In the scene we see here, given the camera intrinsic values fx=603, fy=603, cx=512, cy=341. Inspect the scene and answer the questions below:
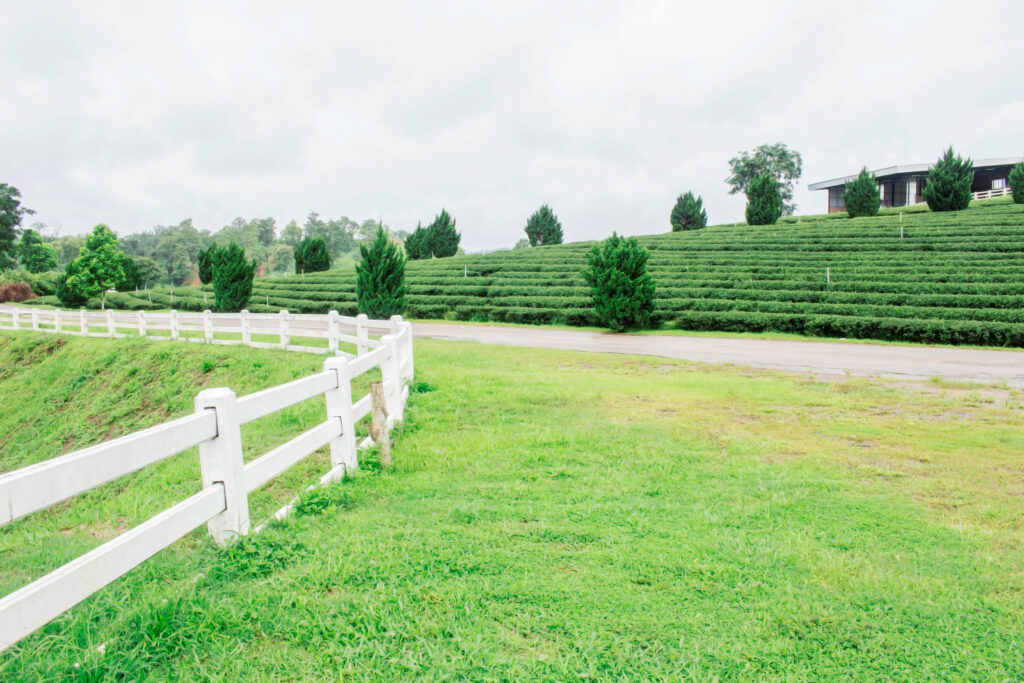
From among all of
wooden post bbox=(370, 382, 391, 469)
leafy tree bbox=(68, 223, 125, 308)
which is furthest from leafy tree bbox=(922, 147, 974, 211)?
leafy tree bbox=(68, 223, 125, 308)

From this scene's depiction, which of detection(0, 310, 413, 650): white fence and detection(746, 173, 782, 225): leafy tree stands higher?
detection(746, 173, 782, 225): leafy tree

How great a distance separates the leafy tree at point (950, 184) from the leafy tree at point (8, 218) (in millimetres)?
80698

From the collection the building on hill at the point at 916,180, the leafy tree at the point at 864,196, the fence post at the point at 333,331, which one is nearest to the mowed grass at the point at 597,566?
the fence post at the point at 333,331

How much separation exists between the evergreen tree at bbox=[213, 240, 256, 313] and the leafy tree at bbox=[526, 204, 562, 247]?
2797cm

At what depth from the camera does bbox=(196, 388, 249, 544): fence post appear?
3.19 m

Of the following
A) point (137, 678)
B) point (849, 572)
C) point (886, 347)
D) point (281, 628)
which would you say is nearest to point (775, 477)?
point (849, 572)

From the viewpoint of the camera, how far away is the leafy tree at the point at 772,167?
218 feet

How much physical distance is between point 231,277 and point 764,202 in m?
37.6

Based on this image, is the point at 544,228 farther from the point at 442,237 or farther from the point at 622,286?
the point at 622,286

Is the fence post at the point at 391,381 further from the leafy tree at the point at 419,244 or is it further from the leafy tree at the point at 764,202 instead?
the leafy tree at the point at 419,244

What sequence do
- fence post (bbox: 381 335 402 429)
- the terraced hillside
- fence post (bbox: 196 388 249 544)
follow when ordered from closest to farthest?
fence post (bbox: 196 388 249 544) → fence post (bbox: 381 335 402 429) → the terraced hillside

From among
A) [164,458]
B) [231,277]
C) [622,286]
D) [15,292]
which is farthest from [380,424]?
[15,292]

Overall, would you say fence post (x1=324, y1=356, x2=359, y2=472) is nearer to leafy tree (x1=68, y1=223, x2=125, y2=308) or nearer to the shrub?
leafy tree (x1=68, y1=223, x2=125, y2=308)

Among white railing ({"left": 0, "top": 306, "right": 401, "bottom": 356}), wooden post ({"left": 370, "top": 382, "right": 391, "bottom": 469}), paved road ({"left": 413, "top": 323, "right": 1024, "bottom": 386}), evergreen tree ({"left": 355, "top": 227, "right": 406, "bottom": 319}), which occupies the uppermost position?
evergreen tree ({"left": 355, "top": 227, "right": 406, "bottom": 319})
